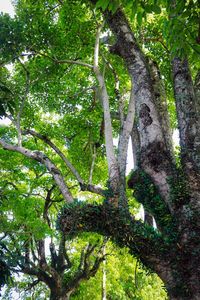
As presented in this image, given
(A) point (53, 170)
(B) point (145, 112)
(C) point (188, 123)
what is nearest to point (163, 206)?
(C) point (188, 123)

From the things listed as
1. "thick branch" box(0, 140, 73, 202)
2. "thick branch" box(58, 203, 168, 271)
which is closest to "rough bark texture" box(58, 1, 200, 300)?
"thick branch" box(58, 203, 168, 271)

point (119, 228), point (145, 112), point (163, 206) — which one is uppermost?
point (145, 112)

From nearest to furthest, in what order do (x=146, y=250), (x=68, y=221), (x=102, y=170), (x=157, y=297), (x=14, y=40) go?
(x=146, y=250)
(x=68, y=221)
(x=14, y=40)
(x=102, y=170)
(x=157, y=297)

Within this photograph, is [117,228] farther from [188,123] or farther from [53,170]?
[53,170]

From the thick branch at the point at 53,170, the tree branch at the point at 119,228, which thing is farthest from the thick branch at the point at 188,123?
the thick branch at the point at 53,170

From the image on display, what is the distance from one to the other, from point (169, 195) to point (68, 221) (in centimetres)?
171

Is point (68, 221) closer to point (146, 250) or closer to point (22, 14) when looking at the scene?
point (146, 250)

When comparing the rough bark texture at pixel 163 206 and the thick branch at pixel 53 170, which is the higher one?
the thick branch at pixel 53 170

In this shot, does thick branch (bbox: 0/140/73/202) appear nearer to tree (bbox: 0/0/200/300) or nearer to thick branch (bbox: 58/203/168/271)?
tree (bbox: 0/0/200/300)

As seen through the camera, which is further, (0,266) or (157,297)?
(157,297)

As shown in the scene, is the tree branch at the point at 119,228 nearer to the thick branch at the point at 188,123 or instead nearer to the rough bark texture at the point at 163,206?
the rough bark texture at the point at 163,206

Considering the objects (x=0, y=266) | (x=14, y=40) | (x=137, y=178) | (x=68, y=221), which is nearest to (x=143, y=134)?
(x=137, y=178)

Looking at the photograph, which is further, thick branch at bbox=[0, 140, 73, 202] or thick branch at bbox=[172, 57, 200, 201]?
thick branch at bbox=[0, 140, 73, 202]

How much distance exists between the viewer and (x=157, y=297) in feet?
67.8
